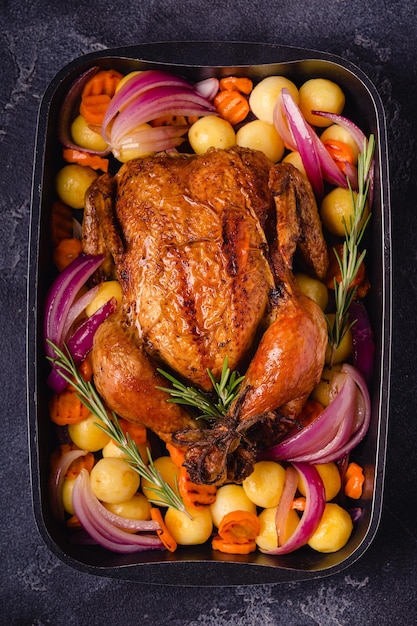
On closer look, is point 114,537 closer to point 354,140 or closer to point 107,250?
point 107,250

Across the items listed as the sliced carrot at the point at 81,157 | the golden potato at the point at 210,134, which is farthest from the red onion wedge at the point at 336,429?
the sliced carrot at the point at 81,157

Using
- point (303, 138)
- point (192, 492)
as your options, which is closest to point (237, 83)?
point (303, 138)

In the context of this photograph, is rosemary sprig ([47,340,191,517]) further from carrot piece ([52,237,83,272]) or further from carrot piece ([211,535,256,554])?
carrot piece ([52,237,83,272])

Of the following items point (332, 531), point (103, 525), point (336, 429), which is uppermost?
point (336, 429)

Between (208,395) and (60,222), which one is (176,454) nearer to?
(208,395)

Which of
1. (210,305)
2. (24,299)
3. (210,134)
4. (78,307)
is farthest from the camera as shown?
(24,299)

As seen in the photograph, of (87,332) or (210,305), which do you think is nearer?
(210,305)

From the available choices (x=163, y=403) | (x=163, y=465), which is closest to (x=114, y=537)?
(x=163, y=465)
